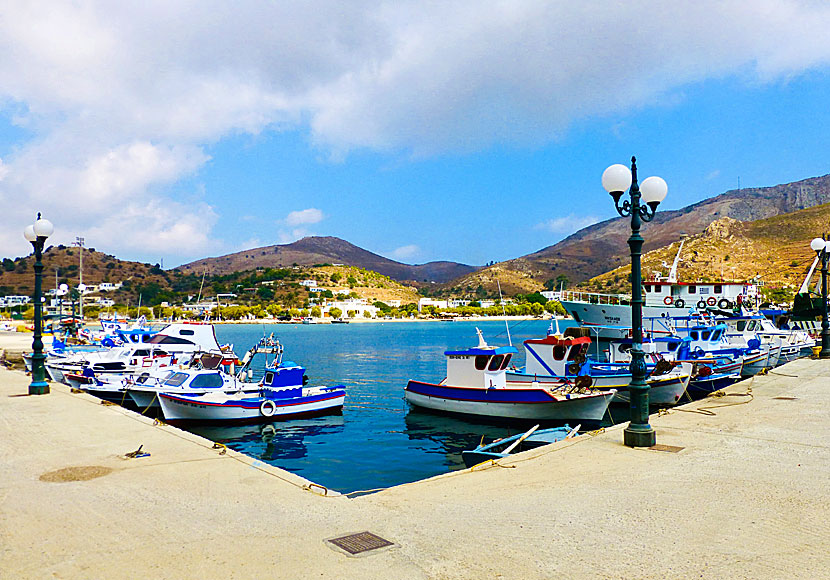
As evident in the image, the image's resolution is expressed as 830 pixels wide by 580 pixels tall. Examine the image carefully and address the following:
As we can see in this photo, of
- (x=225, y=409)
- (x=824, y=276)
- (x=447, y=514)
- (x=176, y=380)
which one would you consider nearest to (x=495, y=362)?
(x=225, y=409)

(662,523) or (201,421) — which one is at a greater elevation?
(662,523)

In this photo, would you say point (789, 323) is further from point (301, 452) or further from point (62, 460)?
point (62, 460)

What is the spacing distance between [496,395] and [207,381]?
10.9 metres

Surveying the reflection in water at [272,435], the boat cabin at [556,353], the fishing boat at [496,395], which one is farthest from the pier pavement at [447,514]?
the boat cabin at [556,353]

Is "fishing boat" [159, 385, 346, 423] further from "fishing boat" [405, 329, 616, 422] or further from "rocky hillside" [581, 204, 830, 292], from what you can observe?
"rocky hillside" [581, 204, 830, 292]

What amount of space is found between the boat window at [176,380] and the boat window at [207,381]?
2.40 feet

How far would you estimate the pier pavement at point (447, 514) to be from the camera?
5.30 m

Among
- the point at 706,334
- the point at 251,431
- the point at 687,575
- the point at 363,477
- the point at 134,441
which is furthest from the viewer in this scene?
the point at 706,334

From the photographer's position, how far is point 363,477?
15.0 meters

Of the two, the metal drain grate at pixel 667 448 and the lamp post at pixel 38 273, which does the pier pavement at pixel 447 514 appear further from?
the lamp post at pixel 38 273

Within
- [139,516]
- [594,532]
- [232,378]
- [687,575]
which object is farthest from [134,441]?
[232,378]

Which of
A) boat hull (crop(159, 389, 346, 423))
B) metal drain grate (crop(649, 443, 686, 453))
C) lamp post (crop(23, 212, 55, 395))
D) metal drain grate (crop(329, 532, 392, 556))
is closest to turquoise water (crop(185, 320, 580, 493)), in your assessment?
boat hull (crop(159, 389, 346, 423))

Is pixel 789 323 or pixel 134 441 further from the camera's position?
pixel 789 323

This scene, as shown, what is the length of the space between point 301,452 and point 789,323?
2026 inches
